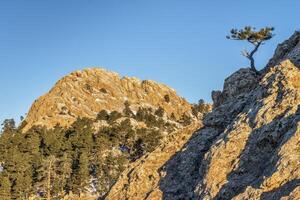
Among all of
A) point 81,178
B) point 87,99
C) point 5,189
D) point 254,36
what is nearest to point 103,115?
point 87,99

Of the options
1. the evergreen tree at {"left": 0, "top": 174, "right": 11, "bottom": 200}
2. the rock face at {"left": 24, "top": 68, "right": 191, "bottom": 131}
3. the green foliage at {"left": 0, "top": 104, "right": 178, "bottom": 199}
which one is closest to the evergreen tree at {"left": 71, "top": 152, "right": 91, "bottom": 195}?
the green foliage at {"left": 0, "top": 104, "right": 178, "bottom": 199}

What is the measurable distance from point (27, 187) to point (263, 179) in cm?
7884

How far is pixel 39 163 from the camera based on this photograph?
97.9 metres

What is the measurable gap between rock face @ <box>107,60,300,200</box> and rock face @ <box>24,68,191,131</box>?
121604 millimetres

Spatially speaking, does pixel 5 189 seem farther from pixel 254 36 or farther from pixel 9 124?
pixel 9 124

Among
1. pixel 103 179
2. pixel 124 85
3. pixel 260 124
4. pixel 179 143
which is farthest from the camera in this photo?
pixel 124 85

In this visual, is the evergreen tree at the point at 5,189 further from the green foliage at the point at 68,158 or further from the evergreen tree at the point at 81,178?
the evergreen tree at the point at 81,178

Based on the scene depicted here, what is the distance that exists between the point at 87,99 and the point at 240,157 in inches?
5966

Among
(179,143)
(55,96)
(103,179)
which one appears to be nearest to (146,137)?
(103,179)

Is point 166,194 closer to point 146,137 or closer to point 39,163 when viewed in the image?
point 39,163

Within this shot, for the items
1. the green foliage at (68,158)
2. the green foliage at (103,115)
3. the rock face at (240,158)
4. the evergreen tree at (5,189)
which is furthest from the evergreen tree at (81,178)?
the rock face at (240,158)

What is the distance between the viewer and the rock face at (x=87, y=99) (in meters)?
155

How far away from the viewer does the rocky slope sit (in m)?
18.7

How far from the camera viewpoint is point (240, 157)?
22.7 meters
